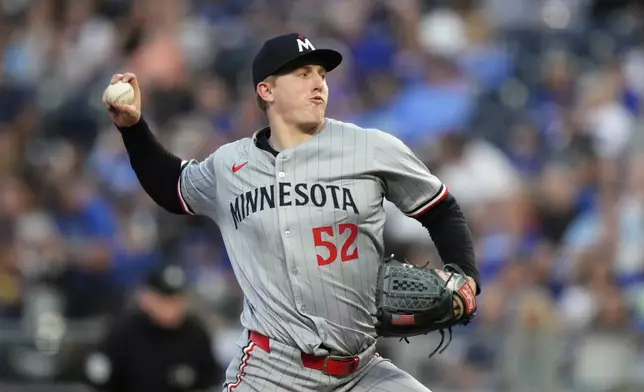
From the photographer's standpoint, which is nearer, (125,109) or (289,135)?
(289,135)

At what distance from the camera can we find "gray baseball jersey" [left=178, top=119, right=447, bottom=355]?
4.25m

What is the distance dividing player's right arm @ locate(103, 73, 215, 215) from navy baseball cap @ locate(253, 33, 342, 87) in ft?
1.50

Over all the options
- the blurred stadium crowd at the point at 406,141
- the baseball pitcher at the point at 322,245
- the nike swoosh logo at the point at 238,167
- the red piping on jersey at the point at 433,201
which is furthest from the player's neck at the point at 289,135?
the blurred stadium crowd at the point at 406,141

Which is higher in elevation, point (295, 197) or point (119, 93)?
point (119, 93)

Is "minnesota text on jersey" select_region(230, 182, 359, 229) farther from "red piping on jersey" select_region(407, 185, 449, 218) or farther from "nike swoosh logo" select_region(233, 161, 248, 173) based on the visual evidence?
"red piping on jersey" select_region(407, 185, 449, 218)

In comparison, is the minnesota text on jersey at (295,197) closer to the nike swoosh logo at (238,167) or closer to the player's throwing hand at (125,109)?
the nike swoosh logo at (238,167)

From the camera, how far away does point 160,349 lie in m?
7.27

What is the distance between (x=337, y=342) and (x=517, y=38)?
285 inches

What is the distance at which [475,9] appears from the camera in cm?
1144

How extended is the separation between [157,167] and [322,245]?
828mm

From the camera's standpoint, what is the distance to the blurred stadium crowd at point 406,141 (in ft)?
24.9

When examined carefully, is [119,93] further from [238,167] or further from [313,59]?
[313,59]

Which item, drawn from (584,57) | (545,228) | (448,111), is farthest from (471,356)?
(584,57)

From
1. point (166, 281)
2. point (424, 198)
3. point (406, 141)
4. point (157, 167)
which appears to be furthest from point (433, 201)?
point (406, 141)
